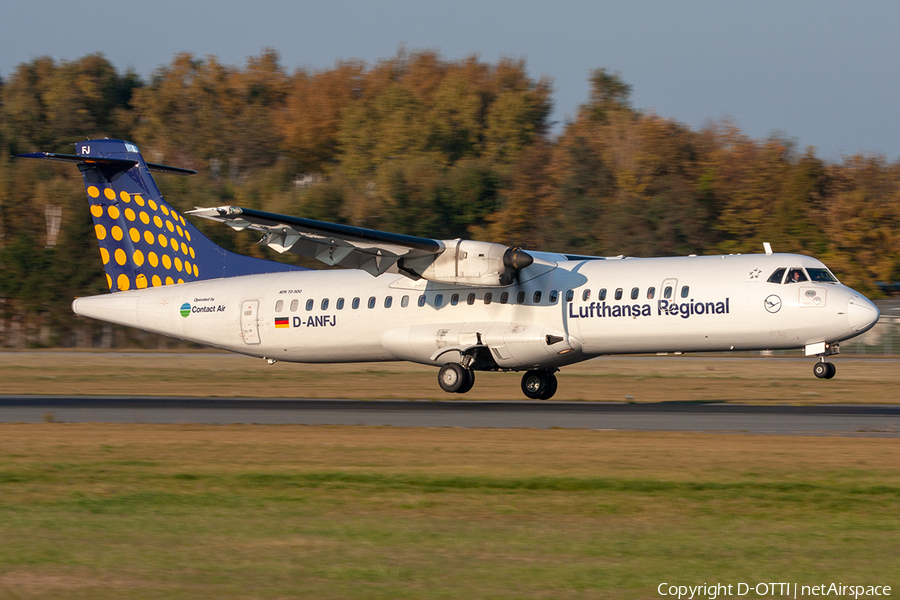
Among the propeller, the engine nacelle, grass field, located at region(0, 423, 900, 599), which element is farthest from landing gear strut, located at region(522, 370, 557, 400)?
grass field, located at region(0, 423, 900, 599)

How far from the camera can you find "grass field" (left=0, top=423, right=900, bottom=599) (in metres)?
7.33

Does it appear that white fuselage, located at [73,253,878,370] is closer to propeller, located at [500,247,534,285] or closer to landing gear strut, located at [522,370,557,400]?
propeller, located at [500,247,534,285]

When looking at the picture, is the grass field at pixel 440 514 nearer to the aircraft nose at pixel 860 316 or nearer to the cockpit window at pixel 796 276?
the aircraft nose at pixel 860 316

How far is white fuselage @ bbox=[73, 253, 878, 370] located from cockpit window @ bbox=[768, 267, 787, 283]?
10 cm

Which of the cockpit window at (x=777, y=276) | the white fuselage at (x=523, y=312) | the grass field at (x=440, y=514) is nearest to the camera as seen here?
the grass field at (x=440, y=514)

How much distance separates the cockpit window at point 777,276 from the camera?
823 inches

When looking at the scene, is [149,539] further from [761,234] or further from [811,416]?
[761,234]

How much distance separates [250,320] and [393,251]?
16.1 ft

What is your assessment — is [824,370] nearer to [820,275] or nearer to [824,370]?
[824,370]

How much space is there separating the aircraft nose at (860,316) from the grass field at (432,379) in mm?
2679

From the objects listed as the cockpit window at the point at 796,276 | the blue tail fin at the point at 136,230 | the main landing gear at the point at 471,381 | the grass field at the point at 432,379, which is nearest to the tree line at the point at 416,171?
the grass field at the point at 432,379

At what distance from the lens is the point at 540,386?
78.5 ft

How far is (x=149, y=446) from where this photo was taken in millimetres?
14648

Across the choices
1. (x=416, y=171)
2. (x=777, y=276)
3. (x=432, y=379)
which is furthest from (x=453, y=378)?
(x=416, y=171)
